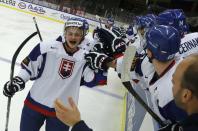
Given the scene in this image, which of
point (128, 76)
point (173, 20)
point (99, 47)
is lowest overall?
point (99, 47)

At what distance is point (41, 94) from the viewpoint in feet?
6.83

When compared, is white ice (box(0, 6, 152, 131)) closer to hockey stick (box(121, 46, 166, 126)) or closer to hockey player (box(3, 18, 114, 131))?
hockey player (box(3, 18, 114, 131))

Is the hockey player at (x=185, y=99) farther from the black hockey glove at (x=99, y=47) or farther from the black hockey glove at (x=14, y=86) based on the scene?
the black hockey glove at (x=99, y=47)

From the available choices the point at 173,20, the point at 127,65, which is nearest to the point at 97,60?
the point at 127,65

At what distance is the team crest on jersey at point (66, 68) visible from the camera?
6.70ft

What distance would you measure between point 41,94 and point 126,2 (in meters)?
13.1

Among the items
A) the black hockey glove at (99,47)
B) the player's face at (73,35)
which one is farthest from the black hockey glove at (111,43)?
the player's face at (73,35)

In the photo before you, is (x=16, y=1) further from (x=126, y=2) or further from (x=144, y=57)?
(x=144, y=57)

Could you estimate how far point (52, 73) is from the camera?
6.73ft

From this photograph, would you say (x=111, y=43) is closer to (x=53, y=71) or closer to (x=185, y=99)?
(x=53, y=71)

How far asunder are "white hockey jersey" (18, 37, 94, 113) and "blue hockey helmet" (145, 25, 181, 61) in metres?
0.42

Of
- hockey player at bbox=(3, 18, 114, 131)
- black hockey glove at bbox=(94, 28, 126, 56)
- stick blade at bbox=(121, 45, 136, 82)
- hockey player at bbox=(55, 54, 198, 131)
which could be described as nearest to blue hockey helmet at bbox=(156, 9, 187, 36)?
black hockey glove at bbox=(94, 28, 126, 56)

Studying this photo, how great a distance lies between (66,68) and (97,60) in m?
0.20

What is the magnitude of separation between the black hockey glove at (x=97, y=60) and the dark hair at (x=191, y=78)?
3.05ft
